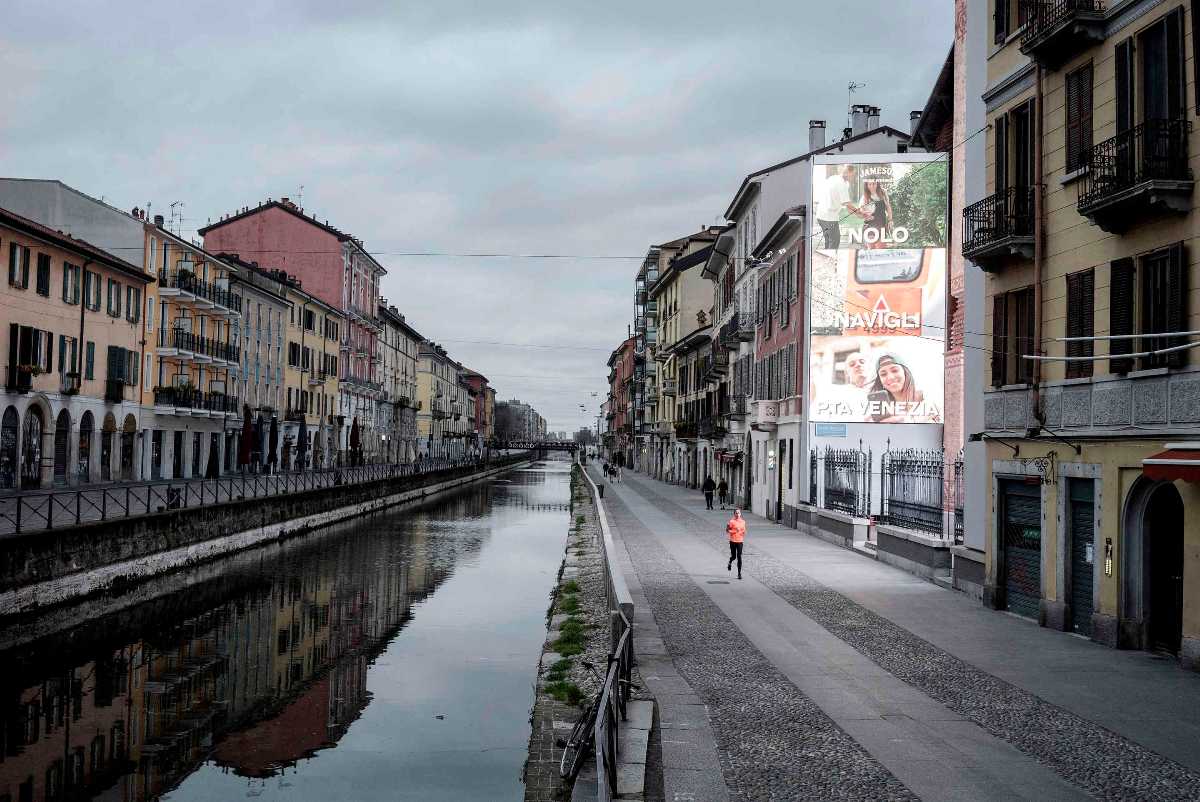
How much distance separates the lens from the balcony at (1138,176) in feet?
43.1

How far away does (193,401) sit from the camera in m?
52.8

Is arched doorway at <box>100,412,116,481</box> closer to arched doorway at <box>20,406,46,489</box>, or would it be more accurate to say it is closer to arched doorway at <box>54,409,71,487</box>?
arched doorway at <box>54,409,71,487</box>

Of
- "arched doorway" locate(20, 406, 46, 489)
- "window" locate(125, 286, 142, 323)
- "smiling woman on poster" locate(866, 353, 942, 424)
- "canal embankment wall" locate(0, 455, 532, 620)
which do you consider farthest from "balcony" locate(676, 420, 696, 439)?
"arched doorway" locate(20, 406, 46, 489)

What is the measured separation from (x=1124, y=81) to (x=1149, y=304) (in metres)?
3.12

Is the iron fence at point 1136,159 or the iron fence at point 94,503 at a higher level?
the iron fence at point 1136,159

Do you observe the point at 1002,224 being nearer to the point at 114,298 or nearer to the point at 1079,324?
the point at 1079,324

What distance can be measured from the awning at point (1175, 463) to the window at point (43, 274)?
36.3 meters

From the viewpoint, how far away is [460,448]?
161 meters

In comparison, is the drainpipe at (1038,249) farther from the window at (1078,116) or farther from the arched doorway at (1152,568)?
the arched doorway at (1152,568)

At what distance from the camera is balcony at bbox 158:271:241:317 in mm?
50000

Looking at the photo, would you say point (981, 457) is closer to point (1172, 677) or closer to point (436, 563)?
point (1172, 677)

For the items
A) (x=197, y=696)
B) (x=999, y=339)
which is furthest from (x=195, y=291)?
(x=999, y=339)

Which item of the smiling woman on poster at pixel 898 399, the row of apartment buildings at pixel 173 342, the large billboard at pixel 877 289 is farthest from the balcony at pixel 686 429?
the smiling woman on poster at pixel 898 399

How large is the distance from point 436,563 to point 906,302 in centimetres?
1685
